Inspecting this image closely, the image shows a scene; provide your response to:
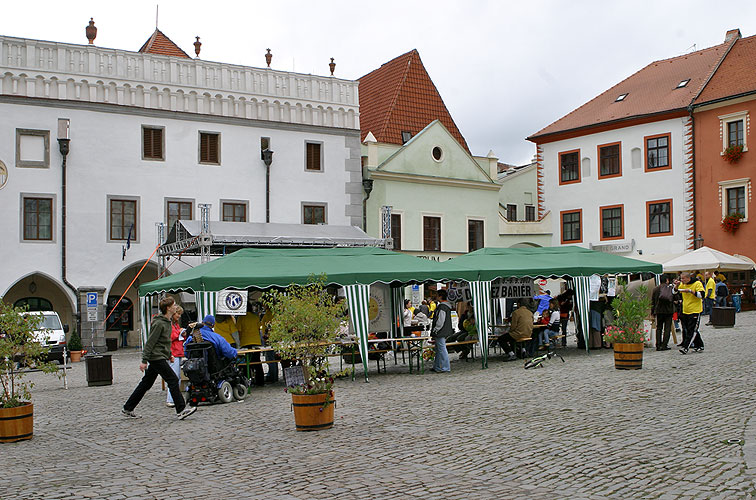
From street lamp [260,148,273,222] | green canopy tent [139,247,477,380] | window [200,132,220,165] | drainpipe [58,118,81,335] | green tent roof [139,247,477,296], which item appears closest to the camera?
green canopy tent [139,247,477,380]

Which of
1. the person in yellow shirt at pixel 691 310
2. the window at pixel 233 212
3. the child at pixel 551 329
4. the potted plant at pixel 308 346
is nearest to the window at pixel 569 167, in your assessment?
the window at pixel 233 212

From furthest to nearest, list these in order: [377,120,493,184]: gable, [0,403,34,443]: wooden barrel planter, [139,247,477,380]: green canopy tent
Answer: [377,120,493,184]: gable → [139,247,477,380]: green canopy tent → [0,403,34,443]: wooden barrel planter

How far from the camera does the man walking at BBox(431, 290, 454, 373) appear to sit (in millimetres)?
17375

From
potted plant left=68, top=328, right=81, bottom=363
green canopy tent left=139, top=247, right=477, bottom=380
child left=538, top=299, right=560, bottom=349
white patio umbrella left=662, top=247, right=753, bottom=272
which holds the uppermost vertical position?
white patio umbrella left=662, top=247, right=753, bottom=272

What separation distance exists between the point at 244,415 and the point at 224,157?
21115 millimetres

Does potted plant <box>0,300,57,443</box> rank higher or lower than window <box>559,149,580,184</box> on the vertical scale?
lower

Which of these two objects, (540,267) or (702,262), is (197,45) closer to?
(702,262)

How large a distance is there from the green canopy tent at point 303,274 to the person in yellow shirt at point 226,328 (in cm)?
72

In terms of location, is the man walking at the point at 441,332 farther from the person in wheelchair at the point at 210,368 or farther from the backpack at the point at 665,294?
the backpack at the point at 665,294

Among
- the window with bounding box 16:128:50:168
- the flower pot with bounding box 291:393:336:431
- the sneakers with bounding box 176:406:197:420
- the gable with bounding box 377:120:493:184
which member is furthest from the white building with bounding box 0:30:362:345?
the flower pot with bounding box 291:393:336:431

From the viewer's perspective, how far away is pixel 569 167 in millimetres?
45656

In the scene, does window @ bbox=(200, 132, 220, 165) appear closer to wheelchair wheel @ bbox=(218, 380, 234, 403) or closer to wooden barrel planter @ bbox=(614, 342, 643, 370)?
wheelchair wheel @ bbox=(218, 380, 234, 403)

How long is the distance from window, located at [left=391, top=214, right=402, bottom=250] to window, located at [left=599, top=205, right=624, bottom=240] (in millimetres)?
12630

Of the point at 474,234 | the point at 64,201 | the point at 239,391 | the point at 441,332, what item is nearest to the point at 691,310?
the point at 441,332
